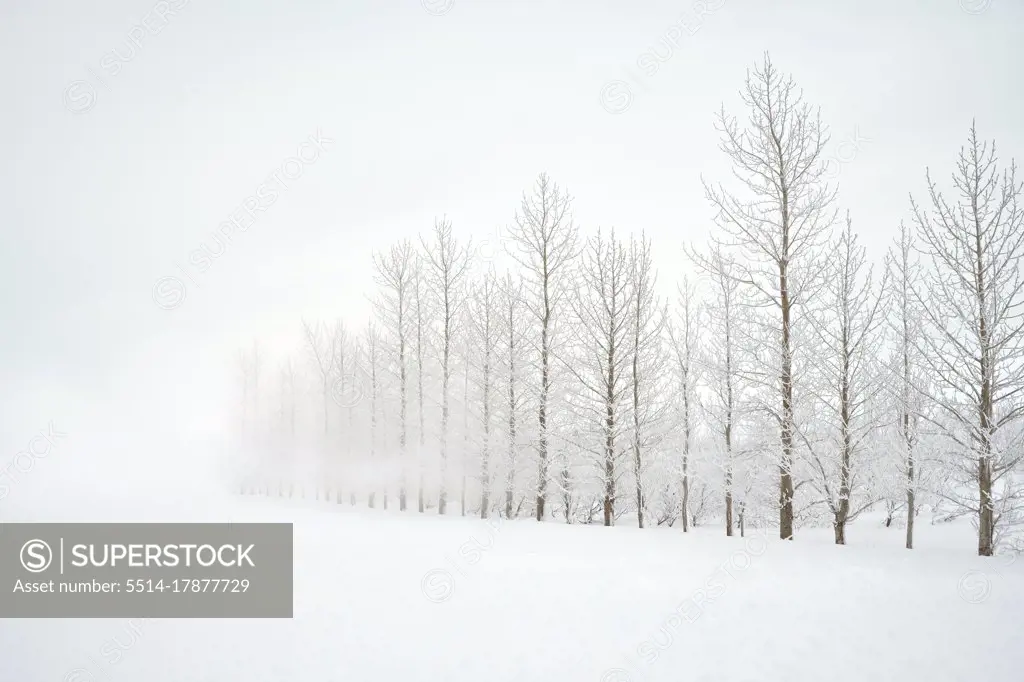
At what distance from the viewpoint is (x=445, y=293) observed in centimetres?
2181

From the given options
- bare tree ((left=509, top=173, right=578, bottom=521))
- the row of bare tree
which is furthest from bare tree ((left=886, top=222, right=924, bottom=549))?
bare tree ((left=509, top=173, right=578, bottom=521))

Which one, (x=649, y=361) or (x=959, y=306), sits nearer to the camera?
(x=959, y=306)

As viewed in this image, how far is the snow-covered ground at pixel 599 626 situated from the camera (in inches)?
280

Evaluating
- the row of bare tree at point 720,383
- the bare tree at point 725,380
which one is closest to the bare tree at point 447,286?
the row of bare tree at point 720,383

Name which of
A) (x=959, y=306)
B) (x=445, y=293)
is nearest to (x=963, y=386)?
(x=959, y=306)

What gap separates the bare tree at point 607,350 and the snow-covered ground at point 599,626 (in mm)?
6249

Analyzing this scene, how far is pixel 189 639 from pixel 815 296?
14.9m

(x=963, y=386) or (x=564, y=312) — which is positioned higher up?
(x=564, y=312)

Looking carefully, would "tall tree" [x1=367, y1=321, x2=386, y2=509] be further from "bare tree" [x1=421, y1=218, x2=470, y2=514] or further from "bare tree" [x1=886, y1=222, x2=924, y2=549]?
"bare tree" [x1=886, y1=222, x2=924, y2=549]

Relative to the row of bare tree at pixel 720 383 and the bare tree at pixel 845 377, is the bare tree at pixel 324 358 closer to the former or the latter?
the row of bare tree at pixel 720 383

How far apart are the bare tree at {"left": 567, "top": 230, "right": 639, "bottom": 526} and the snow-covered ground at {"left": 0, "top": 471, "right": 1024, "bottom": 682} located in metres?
6.25

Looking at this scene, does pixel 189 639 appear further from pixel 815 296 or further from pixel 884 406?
pixel 884 406

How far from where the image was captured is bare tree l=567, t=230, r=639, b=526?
54.5 feet

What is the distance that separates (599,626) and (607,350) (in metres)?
10.2
